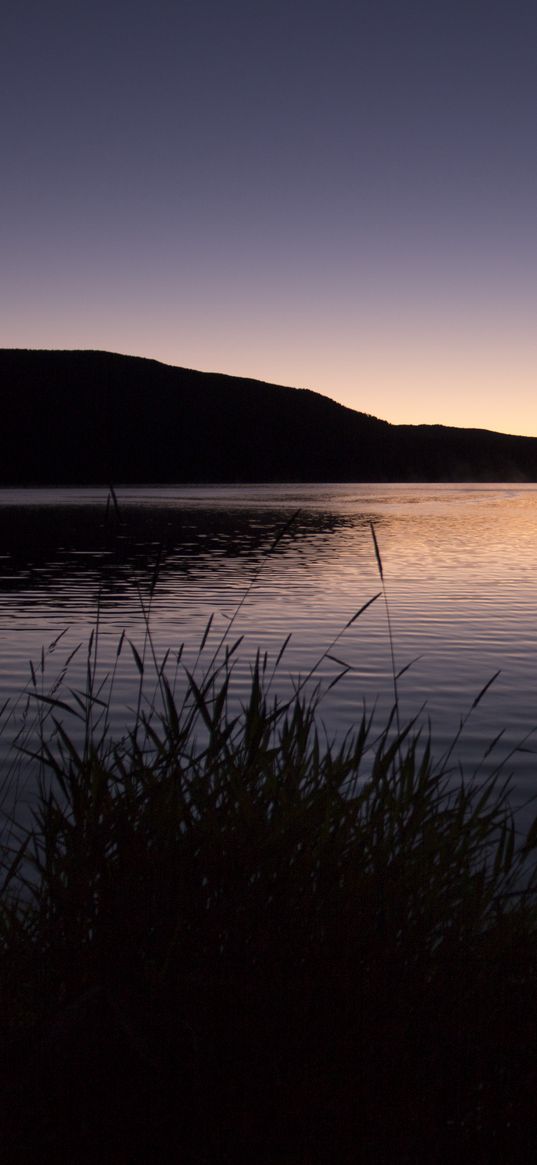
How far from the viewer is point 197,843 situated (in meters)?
3.94

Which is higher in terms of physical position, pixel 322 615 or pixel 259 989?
pixel 259 989

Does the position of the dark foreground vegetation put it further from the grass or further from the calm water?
the calm water

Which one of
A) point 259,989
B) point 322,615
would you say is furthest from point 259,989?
point 322,615

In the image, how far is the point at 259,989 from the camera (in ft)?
11.9

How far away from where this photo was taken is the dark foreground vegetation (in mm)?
3369

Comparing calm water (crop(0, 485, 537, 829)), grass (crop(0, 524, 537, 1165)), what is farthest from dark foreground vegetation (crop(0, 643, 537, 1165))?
calm water (crop(0, 485, 537, 829))

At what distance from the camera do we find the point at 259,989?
3619 mm

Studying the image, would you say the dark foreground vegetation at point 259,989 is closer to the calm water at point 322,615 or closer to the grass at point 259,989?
the grass at point 259,989

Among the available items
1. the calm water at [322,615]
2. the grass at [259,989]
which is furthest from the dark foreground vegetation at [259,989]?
the calm water at [322,615]

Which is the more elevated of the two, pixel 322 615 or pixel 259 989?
pixel 259 989

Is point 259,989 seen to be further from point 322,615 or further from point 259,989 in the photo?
point 322,615

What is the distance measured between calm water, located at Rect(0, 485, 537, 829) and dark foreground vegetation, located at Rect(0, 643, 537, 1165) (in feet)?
3.39

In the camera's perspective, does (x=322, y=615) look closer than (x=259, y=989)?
No

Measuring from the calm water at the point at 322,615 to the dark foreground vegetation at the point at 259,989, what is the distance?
1.03 meters
